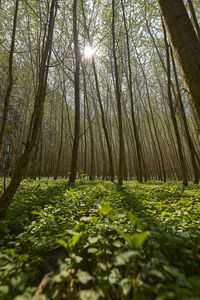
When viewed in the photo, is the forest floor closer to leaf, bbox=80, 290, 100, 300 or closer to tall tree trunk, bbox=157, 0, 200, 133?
leaf, bbox=80, 290, 100, 300

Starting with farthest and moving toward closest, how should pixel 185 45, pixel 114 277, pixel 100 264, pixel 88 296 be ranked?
pixel 185 45 → pixel 100 264 → pixel 114 277 → pixel 88 296

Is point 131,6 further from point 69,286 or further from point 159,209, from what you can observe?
point 69,286

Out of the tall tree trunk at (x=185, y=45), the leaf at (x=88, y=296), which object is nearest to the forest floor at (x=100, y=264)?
the leaf at (x=88, y=296)

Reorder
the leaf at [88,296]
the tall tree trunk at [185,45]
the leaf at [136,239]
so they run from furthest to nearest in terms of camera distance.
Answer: the tall tree trunk at [185,45]
the leaf at [136,239]
the leaf at [88,296]

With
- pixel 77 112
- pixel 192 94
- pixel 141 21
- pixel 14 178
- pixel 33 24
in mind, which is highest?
pixel 141 21

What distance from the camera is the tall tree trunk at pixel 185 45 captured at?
4.57ft

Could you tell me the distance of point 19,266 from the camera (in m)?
0.98

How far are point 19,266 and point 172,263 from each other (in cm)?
117

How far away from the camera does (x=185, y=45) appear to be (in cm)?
145

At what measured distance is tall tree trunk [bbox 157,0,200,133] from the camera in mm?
1393

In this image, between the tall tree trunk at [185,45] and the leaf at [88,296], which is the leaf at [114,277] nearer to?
the leaf at [88,296]

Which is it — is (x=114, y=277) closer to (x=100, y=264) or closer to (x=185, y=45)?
(x=100, y=264)

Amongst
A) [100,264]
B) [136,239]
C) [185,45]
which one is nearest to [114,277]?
[100,264]

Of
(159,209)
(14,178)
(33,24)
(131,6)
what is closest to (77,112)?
(33,24)
